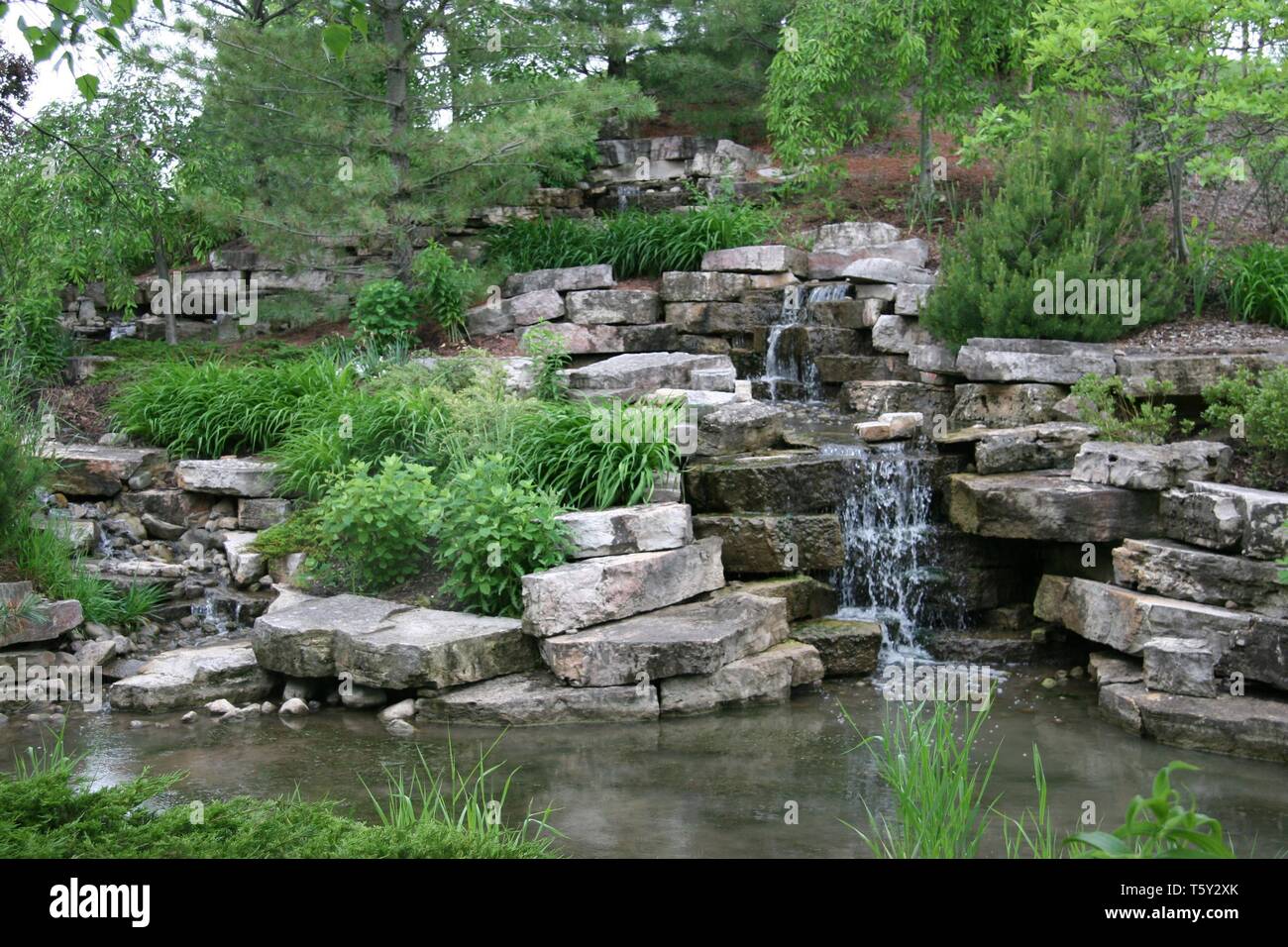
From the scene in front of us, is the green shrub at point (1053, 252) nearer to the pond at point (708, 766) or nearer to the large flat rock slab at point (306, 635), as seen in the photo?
the pond at point (708, 766)

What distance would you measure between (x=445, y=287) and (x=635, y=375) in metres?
2.96

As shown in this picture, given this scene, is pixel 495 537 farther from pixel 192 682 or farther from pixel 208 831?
pixel 208 831

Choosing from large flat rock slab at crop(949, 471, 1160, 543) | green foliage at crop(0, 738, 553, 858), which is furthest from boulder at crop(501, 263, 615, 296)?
green foliage at crop(0, 738, 553, 858)

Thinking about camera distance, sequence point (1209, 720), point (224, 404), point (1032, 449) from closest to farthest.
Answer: point (1209, 720)
point (1032, 449)
point (224, 404)

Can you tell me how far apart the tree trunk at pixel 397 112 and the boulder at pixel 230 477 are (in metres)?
3.64

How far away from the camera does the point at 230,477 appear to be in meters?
8.72

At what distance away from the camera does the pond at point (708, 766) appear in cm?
468

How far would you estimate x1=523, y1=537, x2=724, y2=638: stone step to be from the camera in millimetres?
6551

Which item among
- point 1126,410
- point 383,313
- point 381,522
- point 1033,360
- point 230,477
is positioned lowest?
point 381,522

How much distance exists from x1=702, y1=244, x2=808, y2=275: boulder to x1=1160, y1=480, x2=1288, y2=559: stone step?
18.5 feet

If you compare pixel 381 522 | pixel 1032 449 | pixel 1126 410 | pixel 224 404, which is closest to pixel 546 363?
pixel 381 522

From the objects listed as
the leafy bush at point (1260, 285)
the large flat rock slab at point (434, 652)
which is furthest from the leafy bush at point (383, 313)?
the leafy bush at point (1260, 285)

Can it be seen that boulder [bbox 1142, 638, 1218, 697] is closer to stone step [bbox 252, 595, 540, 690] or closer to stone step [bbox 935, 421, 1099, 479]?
stone step [bbox 935, 421, 1099, 479]
